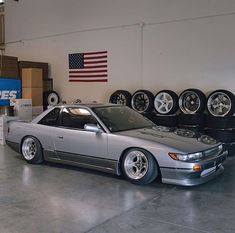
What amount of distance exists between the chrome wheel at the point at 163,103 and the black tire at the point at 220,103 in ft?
3.05

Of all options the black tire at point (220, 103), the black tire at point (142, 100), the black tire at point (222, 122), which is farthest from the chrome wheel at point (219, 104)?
the black tire at point (142, 100)

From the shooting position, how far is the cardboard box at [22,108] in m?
8.79

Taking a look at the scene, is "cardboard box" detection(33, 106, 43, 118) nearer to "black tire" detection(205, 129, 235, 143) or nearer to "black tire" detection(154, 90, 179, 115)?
"black tire" detection(154, 90, 179, 115)

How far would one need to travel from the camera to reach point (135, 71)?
8984 millimetres

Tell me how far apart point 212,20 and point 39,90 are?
18.0ft

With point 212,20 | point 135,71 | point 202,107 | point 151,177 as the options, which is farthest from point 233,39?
point 151,177

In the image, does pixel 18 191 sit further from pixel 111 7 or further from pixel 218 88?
pixel 111 7

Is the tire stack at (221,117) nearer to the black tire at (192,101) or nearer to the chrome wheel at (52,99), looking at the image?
the black tire at (192,101)

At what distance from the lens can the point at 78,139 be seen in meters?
5.24

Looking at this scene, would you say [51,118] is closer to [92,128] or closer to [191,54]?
[92,128]

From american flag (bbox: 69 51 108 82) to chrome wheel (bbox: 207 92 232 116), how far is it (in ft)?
10.9

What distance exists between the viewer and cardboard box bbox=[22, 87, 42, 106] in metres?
10.2

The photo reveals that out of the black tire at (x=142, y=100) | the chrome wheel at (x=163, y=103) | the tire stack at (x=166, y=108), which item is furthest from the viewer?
the black tire at (x=142, y=100)

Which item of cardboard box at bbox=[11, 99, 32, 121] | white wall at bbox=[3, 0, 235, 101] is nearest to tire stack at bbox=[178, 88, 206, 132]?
white wall at bbox=[3, 0, 235, 101]
